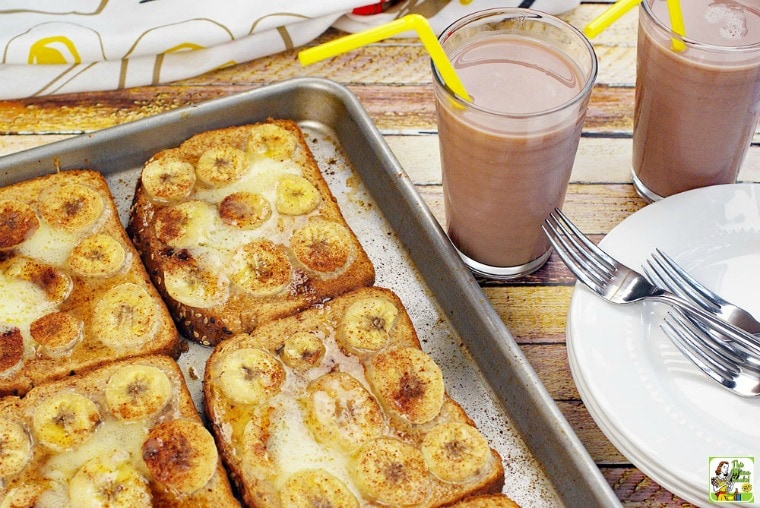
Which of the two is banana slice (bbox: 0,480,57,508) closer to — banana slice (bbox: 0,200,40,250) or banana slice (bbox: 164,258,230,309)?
banana slice (bbox: 164,258,230,309)

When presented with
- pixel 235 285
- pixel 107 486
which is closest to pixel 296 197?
pixel 235 285

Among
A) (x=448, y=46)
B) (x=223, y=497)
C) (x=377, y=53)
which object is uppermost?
(x=448, y=46)

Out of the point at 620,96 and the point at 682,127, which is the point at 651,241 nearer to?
the point at 682,127

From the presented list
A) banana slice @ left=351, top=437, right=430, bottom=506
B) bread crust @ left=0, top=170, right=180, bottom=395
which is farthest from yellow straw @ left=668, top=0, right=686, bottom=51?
bread crust @ left=0, top=170, right=180, bottom=395

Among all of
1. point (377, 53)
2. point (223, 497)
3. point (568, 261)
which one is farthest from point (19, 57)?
point (568, 261)

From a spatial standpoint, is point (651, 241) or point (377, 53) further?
point (377, 53)

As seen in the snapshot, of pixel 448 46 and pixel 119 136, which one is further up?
pixel 448 46

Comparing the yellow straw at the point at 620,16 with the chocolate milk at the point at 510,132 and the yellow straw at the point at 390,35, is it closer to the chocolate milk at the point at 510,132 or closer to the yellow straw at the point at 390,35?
the chocolate milk at the point at 510,132

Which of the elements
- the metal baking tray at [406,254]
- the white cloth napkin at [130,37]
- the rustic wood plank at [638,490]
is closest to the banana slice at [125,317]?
the metal baking tray at [406,254]
